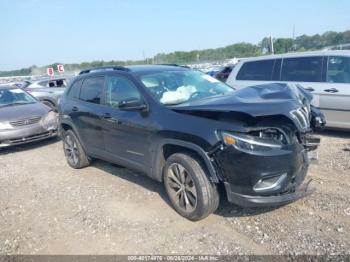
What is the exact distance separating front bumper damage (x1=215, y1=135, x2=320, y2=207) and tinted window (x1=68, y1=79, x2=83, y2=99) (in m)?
3.33

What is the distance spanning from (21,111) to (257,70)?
5714 mm

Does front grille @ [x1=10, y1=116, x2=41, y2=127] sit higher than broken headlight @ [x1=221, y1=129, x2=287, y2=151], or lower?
lower

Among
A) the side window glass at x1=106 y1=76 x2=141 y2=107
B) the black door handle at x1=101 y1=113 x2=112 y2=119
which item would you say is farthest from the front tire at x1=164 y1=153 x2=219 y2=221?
the black door handle at x1=101 y1=113 x2=112 y2=119

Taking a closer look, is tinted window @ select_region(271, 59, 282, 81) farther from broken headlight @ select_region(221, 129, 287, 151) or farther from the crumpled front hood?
broken headlight @ select_region(221, 129, 287, 151)

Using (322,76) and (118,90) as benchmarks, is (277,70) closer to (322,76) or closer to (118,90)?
(322,76)

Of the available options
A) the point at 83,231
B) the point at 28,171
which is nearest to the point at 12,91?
the point at 28,171

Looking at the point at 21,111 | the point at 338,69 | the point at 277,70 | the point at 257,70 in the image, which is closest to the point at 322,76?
the point at 338,69

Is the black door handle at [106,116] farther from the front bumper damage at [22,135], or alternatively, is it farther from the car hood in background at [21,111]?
the car hood in background at [21,111]

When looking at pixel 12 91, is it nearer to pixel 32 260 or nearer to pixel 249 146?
pixel 32 260

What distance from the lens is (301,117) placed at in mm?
3346

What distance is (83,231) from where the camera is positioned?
3760mm

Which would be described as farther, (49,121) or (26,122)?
(49,121)

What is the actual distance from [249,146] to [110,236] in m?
1.80

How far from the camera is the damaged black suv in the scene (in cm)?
319
